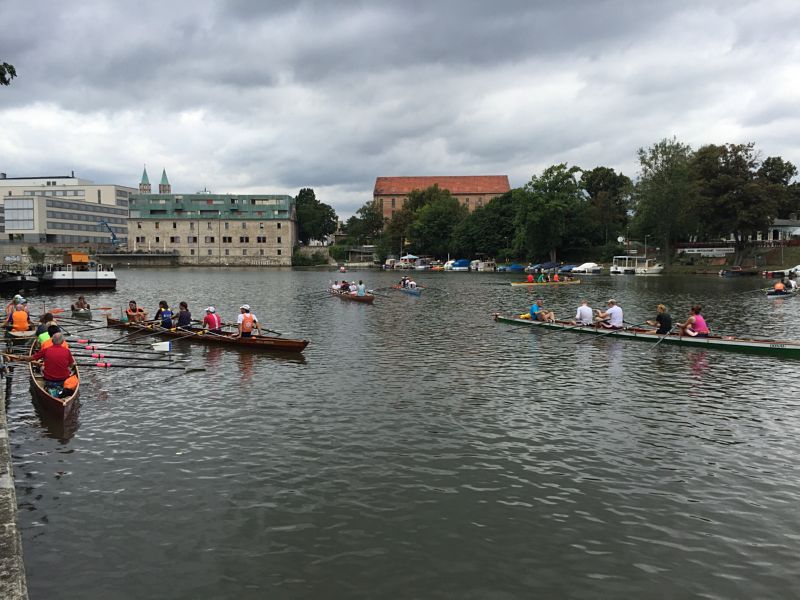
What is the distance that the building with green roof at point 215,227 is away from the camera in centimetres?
16400

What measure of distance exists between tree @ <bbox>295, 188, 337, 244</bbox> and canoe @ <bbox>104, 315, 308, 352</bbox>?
156 metres

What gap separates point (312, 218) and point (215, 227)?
31.5m

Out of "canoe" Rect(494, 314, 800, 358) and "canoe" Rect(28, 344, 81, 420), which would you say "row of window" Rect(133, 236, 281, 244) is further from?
"canoe" Rect(28, 344, 81, 420)

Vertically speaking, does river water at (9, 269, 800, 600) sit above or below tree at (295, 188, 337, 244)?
below

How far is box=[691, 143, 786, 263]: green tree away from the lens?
90812mm

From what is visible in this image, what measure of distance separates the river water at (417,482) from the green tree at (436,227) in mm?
124498

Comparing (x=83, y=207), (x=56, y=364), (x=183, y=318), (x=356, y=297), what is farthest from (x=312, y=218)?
(x=56, y=364)

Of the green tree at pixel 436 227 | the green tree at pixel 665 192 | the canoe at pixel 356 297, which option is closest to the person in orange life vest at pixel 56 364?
the canoe at pixel 356 297

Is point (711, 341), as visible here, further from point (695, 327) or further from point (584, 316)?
point (584, 316)

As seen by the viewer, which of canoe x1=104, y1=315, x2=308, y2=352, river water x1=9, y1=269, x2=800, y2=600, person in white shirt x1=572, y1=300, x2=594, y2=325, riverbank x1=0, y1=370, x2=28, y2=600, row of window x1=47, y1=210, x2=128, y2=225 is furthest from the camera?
row of window x1=47, y1=210, x2=128, y2=225

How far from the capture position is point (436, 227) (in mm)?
146875

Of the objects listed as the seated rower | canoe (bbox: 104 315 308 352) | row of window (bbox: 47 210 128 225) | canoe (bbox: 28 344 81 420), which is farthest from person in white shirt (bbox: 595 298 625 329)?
row of window (bbox: 47 210 128 225)

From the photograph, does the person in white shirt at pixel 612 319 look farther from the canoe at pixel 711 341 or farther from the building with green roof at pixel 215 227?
the building with green roof at pixel 215 227

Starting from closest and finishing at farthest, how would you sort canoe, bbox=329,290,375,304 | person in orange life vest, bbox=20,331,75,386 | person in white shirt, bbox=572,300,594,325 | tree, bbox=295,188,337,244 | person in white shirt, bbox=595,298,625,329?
person in orange life vest, bbox=20,331,75,386, person in white shirt, bbox=595,298,625,329, person in white shirt, bbox=572,300,594,325, canoe, bbox=329,290,375,304, tree, bbox=295,188,337,244
